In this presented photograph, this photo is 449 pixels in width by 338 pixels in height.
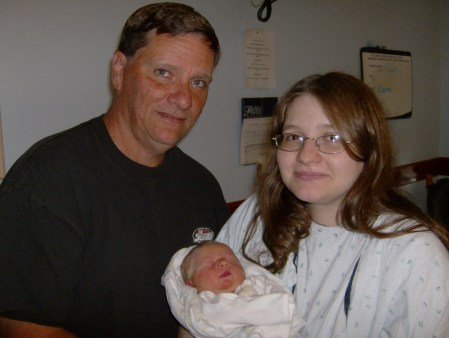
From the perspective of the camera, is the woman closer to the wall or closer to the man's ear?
the man's ear

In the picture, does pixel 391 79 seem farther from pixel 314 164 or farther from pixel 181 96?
pixel 181 96

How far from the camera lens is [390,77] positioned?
344cm

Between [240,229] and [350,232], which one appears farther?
[240,229]

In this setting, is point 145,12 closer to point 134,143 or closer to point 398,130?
point 134,143

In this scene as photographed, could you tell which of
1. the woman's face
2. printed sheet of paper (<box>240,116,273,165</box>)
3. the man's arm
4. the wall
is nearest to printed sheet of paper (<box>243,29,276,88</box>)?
the wall

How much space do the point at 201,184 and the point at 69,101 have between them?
2.37 ft

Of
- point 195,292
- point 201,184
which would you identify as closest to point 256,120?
point 201,184

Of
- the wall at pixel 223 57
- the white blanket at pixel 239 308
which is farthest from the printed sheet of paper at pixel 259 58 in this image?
the white blanket at pixel 239 308

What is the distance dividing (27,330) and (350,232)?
111cm

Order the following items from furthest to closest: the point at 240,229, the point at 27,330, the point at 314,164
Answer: the point at 240,229
the point at 314,164
the point at 27,330

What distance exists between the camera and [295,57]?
2648 mm

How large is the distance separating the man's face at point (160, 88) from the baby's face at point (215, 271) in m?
0.45

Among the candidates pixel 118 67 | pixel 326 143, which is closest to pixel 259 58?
pixel 118 67

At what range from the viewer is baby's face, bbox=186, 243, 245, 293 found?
4.56 ft
